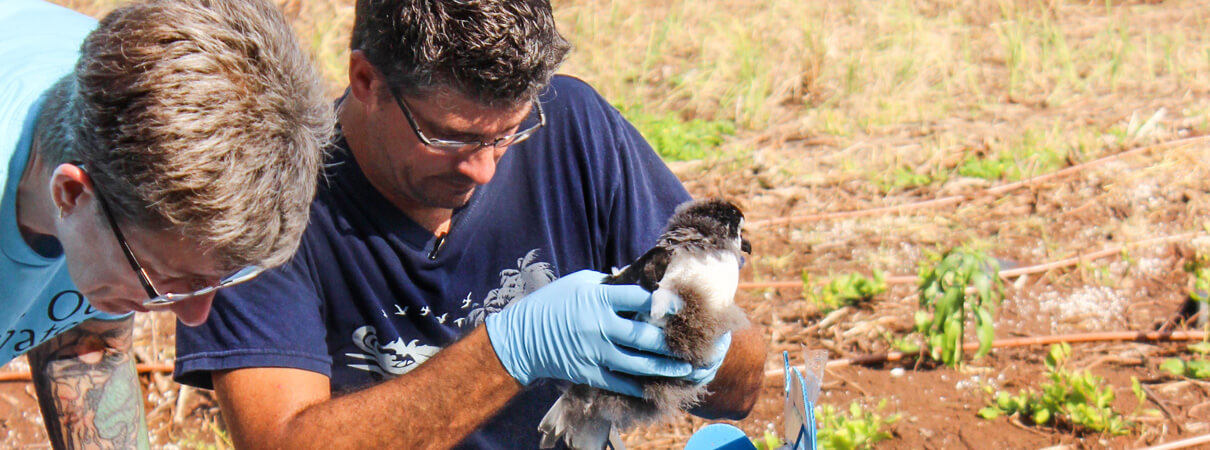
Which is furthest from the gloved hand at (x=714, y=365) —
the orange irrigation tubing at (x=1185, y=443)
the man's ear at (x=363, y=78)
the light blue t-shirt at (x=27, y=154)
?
the orange irrigation tubing at (x=1185, y=443)

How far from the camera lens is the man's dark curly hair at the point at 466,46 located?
2.16 metres

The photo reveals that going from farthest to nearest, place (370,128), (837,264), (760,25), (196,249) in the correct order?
(760,25), (837,264), (370,128), (196,249)

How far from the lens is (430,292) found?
98.6 inches

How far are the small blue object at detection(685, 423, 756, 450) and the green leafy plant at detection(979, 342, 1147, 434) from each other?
1650 mm

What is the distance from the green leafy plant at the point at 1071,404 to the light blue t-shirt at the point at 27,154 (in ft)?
9.26

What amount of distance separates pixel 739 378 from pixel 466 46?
111cm

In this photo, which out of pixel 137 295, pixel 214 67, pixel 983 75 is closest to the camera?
pixel 214 67

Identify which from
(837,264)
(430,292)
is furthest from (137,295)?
(837,264)

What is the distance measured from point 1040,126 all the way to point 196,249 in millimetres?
4703

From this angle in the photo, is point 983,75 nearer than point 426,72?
No

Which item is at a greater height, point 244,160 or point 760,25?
point 244,160

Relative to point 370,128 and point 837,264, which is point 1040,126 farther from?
point 370,128

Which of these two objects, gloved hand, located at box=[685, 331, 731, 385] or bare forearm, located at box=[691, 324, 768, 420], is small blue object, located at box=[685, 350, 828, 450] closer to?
gloved hand, located at box=[685, 331, 731, 385]

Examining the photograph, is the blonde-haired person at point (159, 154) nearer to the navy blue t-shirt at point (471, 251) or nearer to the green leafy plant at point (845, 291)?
the navy blue t-shirt at point (471, 251)
